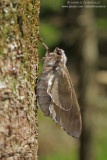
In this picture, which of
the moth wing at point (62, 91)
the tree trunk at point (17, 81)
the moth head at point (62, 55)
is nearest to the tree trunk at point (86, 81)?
the moth head at point (62, 55)

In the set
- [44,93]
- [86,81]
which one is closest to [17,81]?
[44,93]

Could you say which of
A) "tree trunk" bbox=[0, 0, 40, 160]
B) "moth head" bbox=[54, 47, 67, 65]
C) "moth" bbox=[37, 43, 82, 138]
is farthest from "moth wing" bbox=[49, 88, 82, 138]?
"tree trunk" bbox=[0, 0, 40, 160]

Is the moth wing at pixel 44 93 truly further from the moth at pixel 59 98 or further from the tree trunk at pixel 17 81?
the tree trunk at pixel 17 81

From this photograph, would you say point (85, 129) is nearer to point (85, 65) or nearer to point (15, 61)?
point (85, 65)

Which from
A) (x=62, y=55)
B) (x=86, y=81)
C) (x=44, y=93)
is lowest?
(x=86, y=81)

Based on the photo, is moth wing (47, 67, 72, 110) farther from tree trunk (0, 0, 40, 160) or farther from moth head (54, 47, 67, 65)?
tree trunk (0, 0, 40, 160)

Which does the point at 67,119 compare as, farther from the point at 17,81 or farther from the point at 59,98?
the point at 17,81
